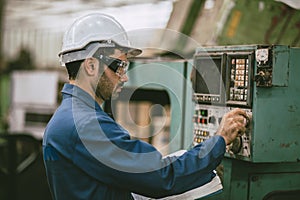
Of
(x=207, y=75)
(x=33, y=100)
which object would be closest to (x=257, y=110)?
(x=207, y=75)

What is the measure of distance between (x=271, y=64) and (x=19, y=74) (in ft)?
14.1

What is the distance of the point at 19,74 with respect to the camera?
5.32 meters

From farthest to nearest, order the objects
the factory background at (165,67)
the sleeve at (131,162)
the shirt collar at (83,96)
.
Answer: the factory background at (165,67), the shirt collar at (83,96), the sleeve at (131,162)

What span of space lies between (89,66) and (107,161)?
30 centimetres

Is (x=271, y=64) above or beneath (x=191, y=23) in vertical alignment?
beneath

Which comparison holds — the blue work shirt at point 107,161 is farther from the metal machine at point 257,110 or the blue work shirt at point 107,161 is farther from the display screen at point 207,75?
the display screen at point 207,75

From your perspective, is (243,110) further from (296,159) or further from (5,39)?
(5,39)

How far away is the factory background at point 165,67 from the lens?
157cm

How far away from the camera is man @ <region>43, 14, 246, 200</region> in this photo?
4.12 feet

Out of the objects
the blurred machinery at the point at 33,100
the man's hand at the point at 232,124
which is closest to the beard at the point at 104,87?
the man's hand at the point at 232,124

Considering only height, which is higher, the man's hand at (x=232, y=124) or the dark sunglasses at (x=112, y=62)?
the dark sunglasses at (x=112, y=62)

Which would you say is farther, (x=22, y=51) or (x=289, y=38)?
(x=22, y=51)

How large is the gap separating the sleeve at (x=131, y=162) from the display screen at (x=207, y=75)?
34 centimetres

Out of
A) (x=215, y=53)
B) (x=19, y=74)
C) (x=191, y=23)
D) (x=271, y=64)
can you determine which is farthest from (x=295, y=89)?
(x=19, y=74)
